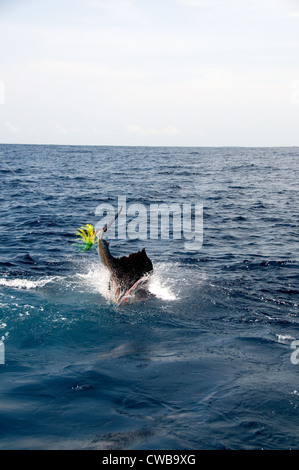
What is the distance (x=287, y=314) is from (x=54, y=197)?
25394 mm

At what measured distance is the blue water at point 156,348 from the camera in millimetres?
7020

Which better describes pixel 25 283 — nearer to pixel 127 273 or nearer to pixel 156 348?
pixel 127 273

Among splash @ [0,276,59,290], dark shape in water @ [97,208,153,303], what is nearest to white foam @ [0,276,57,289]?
splash @ [0,276,59,290]

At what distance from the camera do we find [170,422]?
7172 millimetres

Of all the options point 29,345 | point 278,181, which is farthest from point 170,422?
point 278,181

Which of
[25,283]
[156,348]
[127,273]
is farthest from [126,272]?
[25,283]

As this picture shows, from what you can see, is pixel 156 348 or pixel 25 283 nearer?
pixel 156 348

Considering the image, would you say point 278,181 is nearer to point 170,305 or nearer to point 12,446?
point 170,305

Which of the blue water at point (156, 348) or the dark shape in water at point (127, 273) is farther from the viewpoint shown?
the dark shape in water at point (127, 273)

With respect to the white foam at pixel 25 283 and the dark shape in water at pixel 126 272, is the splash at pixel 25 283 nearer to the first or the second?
the white foam at pixel 25 283

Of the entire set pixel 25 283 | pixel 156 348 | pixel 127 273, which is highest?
pixel 127 273

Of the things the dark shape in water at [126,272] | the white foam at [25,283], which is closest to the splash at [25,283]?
the white foam at [25,283]

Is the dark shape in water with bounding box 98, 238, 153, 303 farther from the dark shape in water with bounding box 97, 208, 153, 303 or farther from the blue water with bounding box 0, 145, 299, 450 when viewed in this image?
the blue water with bounding box 0, 145, 299, 450

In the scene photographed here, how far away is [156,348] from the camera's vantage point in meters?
10.1
